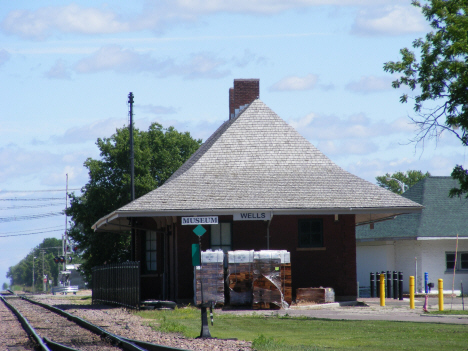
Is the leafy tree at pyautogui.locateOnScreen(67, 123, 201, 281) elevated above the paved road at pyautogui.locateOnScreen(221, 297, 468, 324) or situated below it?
above

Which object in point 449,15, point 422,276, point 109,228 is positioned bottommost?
point 422,276

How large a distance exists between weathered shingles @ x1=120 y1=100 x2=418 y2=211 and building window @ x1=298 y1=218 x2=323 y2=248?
1.17 m

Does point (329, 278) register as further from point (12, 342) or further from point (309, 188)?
point (12, 342)

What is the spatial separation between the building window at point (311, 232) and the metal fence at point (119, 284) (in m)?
6.23

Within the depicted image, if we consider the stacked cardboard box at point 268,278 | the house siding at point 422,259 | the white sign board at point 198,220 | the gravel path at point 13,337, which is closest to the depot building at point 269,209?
the white sign board at point 198,220

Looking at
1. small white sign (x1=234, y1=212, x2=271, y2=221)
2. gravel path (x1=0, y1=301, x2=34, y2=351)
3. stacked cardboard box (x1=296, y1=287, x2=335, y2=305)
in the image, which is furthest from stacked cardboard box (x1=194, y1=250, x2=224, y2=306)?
gravel path (x1=0, y1=301, x2=34, y2=351)

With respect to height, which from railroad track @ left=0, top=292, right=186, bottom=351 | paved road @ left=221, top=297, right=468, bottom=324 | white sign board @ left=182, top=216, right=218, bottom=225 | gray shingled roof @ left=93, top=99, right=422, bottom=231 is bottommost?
paved road @ left=221, top=297, right=468, bottom=324

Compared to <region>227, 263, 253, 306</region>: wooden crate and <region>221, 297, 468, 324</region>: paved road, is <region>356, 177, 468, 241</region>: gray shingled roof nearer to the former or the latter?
<region>221, 297, 468, 324</region>: paved road

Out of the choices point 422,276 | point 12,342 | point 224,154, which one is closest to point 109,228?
point 224,154

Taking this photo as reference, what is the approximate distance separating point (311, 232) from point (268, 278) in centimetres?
381

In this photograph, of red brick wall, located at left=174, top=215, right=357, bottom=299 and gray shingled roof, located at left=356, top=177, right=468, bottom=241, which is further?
gray shingled roof, located at left=356, top=177, right=468, bottom=241

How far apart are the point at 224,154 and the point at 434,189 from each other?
52.2 feet

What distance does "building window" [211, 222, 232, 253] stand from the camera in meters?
23.7

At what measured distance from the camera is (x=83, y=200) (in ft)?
155
